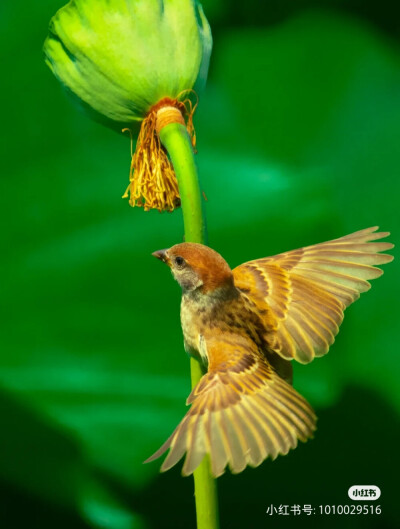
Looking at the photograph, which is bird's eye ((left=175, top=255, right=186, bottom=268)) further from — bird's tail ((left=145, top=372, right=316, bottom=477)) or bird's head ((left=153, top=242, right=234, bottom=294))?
bird's tail ((left=145, top=372, right=316, bottom=477))

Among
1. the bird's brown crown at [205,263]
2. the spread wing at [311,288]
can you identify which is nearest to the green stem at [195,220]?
the bird's brown crown at [205,263]

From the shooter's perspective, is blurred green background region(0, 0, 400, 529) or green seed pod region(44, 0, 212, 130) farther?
blurred green background region(0, 0, 400, 529)

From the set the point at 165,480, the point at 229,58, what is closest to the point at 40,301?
the point at 165,480

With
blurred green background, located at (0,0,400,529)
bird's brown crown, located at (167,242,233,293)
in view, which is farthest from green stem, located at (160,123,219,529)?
blurred green background, located at (0,0,400,529)

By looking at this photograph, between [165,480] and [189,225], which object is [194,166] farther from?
[165,480]

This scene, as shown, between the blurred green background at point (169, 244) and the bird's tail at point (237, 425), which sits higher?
the blurred green background at point (169, 244)

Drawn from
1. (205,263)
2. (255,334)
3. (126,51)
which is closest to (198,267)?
(205,263)

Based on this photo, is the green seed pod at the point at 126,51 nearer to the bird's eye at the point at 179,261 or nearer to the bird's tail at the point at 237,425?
the bird's eye at the point at 179,261
